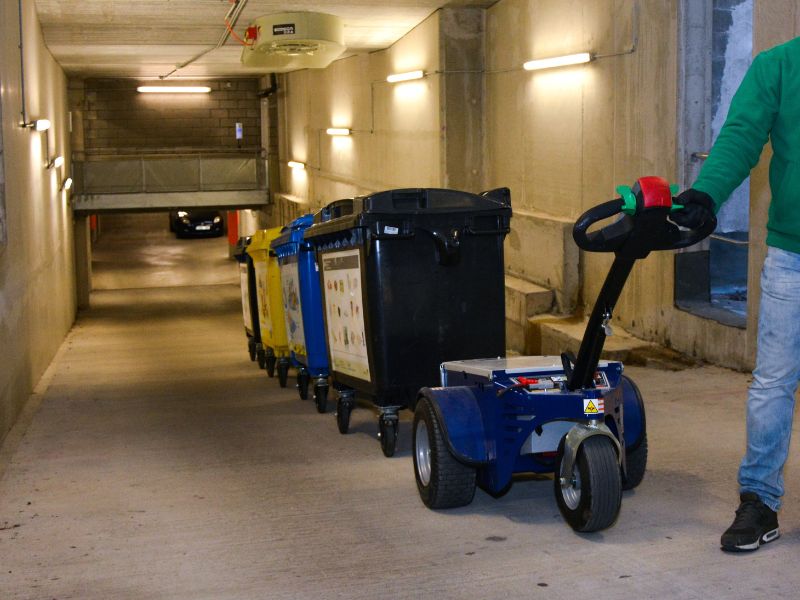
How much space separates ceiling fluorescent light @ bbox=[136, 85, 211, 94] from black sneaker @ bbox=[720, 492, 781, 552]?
24.3 metres

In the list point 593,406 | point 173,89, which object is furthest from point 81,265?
point 593,406

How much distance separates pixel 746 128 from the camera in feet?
11.5

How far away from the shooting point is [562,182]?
10.9 meters

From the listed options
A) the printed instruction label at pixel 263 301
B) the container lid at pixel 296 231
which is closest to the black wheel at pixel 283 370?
the printed instruction label at pixel 263 301

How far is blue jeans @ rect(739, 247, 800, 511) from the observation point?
3.51 m

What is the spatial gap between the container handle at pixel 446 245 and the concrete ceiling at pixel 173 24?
24.2ft

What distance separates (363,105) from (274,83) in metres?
7.69

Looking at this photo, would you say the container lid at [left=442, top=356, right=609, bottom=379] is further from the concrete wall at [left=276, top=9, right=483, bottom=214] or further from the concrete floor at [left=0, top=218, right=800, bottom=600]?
the concrete wall at [left=276, top=9, right=483, bottom=214]

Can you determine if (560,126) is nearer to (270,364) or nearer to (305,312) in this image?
(270,364)

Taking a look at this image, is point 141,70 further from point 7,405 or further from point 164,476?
point 164,476

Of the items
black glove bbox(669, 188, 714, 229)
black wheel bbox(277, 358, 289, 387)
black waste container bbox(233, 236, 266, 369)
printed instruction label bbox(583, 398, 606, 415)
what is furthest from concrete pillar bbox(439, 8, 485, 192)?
black glove bbox(669, 188, 714, 229)

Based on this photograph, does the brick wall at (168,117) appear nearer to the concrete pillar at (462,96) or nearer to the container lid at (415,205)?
the concrete pillar at (462,96)

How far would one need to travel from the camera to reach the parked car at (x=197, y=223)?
36.7 meters

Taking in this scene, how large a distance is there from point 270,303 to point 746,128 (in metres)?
6.18
